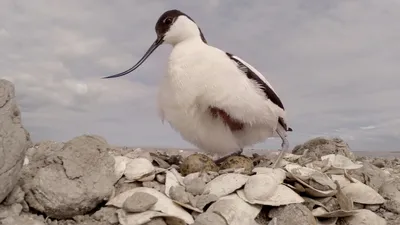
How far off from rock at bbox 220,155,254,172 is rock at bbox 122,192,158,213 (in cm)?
115

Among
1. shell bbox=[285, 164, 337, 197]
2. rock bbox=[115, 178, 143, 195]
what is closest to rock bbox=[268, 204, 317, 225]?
shell bbox=[285, 164, 337, 197]

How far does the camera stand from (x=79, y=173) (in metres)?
3.86

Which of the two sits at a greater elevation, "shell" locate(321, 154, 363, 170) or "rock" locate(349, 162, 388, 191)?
"shell" locate(321, 154, 363, 170)

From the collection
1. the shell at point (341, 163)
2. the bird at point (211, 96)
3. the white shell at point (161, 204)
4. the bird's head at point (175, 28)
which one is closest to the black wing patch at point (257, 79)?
the bird at point (211, 96)

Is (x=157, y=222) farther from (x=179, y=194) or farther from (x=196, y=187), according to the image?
(x=196, y=187)

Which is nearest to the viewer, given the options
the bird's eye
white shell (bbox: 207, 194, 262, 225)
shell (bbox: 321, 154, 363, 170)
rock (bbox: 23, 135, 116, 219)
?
rock (bbox: 23, 135, 116, 219)

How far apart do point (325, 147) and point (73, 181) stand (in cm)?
353

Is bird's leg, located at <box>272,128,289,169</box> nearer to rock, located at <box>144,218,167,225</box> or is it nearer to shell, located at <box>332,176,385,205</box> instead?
shell, located at <box>332,176,385,205</box>

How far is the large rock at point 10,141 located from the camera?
3.46m

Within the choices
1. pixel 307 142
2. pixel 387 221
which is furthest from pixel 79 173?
pixel 307 142

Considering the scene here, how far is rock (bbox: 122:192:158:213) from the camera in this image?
3688 millimetres

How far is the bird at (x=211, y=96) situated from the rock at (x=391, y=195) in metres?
1.08

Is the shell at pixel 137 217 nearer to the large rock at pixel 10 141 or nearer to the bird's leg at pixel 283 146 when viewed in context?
the large rock at pixel 10 141

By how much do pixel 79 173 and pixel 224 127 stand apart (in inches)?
66.6
